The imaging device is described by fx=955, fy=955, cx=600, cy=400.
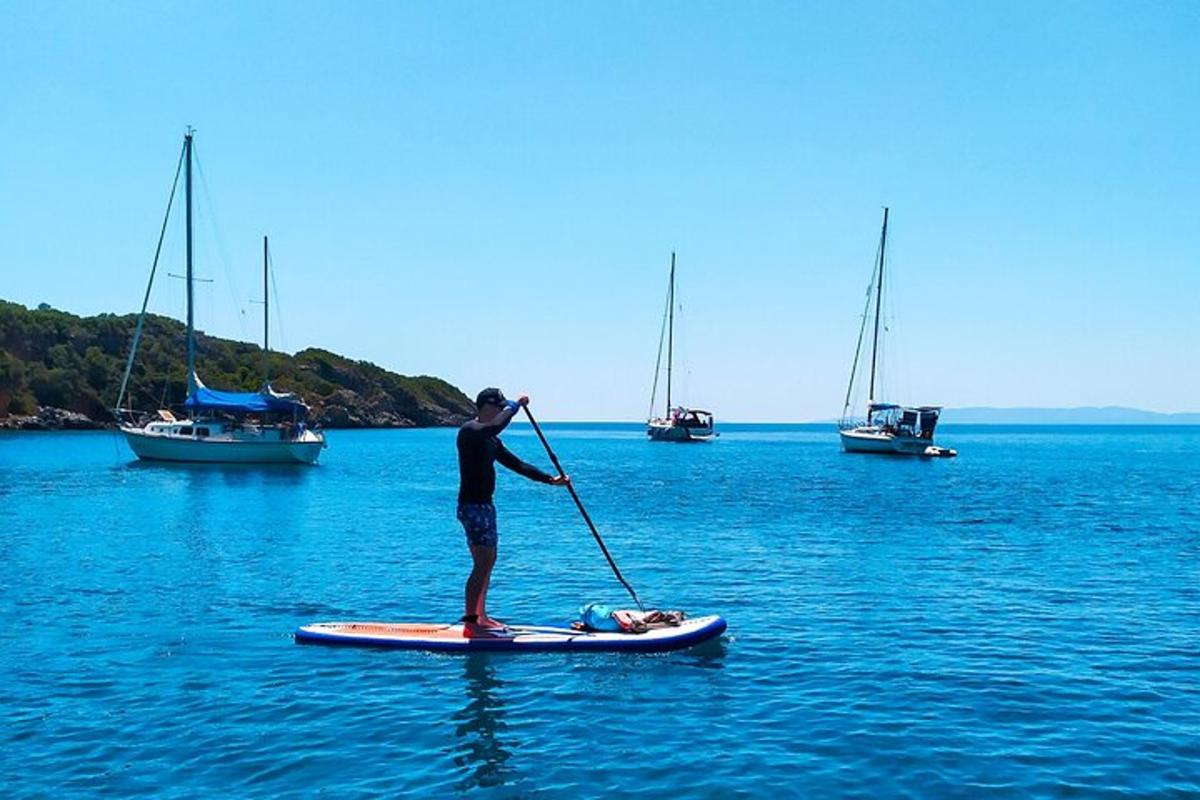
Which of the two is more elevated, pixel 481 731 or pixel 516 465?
pixel 516 465

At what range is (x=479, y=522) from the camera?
12.8m

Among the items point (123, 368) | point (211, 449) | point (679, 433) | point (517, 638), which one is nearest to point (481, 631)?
point (517, 638)

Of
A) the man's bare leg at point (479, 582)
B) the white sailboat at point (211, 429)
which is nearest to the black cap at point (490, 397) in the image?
the man's bare leg at point (479, 582)

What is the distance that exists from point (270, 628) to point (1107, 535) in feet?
84.8

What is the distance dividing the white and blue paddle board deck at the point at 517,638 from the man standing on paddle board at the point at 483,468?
3.06 ft

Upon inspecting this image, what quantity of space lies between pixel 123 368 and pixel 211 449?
73.7 metres

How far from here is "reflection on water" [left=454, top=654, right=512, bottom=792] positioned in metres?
8.95

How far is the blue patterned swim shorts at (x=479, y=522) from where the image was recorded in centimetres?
1276

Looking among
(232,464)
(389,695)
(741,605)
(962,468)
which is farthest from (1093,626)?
(962,468)

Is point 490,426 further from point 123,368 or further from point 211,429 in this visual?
point 123,368

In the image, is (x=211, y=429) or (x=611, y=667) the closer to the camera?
(x=611, y=667)

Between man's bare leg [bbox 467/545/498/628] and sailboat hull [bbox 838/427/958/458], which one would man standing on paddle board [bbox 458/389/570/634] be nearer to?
man's bare leg [bbox 467/545/498/628]

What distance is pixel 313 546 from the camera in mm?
25750

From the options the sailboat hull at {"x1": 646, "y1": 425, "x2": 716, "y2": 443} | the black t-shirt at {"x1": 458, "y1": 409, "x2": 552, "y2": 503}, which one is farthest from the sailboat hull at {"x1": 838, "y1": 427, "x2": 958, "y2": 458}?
the black t-shirt at {"x1": 458, "y1": 409, "x2": 552, "y2": 503}
